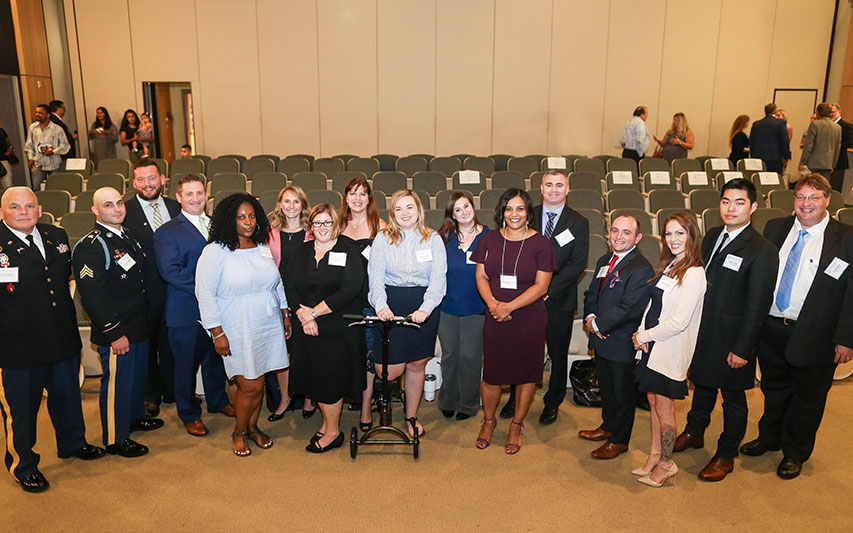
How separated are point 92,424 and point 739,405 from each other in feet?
13.1

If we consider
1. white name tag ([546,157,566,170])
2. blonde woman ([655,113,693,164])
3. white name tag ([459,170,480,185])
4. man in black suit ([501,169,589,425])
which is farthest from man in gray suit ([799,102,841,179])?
man in black suit ([501,169,589,425])

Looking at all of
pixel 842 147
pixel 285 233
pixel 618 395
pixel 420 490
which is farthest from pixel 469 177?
pixel 842 147

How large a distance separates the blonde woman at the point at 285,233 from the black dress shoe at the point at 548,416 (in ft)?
5.26

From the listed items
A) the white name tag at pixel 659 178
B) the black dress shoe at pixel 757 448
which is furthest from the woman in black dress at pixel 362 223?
the white name tag at pixel 659 178

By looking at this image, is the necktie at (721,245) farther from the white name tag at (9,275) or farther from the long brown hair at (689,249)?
the white name tag at (9,275)

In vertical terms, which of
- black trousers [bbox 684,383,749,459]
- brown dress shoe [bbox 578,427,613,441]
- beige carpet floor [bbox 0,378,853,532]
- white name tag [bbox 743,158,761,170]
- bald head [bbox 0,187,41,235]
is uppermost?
white name tag [bbox 743,158,761,170]

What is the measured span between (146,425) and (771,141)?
29.1 feet

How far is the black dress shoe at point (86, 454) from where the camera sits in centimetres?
328

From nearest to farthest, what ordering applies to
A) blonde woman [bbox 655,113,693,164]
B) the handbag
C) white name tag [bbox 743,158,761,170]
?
the handbag, white name tag [bbox 743,158,761,170], blonde woman [bbox 655,113,693,164]

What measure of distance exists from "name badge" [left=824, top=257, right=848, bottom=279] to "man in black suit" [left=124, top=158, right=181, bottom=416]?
384 centimetres

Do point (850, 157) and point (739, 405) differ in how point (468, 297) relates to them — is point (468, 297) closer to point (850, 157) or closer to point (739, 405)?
point (739, 405)

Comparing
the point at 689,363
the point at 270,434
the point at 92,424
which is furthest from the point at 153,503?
the point at 689,363

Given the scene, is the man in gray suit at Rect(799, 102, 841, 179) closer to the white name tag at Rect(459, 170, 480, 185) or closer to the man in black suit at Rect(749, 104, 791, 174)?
the man in black suit at Rect(749, 104, 791, 174)

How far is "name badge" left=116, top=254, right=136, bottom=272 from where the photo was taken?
3.20 metres
